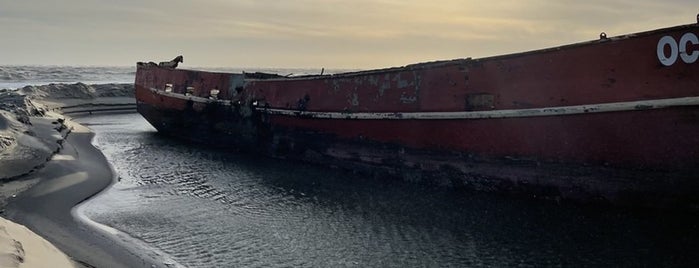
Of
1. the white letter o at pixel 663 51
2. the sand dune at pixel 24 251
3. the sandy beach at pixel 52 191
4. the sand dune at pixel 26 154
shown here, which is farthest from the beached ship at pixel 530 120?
the sand dune at pixel 24 251

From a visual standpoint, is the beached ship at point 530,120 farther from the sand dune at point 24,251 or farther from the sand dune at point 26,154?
the sand dune at point 24,251

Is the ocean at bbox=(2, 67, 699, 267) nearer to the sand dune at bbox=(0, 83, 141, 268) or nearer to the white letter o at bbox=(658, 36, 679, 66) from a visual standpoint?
the sand dune at bbox=(0, 83, 141, 268)

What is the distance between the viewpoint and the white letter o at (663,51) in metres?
6.09

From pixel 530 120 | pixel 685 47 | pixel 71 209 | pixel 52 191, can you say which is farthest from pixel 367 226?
pixel 52 191

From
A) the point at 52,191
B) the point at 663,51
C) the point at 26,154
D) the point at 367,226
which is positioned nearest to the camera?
the point at 663,51

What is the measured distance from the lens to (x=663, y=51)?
20.2ft

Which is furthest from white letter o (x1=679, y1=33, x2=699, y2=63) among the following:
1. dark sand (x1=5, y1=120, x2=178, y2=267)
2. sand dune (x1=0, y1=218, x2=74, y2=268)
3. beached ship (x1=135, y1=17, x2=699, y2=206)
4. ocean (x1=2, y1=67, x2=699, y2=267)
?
sand dune (x1=0, y1=218, x2=74, y2=268)

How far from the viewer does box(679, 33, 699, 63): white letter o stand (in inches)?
233

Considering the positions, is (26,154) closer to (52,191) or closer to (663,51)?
(52,191)

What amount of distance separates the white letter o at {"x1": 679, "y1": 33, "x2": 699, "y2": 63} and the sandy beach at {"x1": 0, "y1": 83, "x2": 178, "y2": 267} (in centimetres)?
610

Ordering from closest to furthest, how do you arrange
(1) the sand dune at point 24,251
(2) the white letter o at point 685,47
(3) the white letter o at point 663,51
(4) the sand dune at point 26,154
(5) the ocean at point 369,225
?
(1) the sand dune at point 24,251 → (4) the sand dune at point 26,154 → (5) the ocean at point 369,225 → (2) the white letter o at point 685,47 → (3) the white letter o at point 663,51

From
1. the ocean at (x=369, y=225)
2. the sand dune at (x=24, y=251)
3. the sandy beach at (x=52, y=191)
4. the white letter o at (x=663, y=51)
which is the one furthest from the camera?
the white letter o at (x=663, y=51)

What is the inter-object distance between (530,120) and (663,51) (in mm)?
1786

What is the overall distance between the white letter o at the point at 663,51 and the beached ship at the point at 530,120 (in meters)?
0.01
